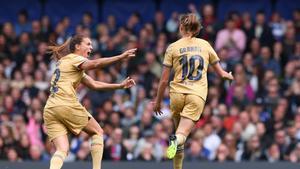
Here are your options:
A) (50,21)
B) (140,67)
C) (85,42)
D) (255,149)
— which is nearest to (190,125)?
(85,42)

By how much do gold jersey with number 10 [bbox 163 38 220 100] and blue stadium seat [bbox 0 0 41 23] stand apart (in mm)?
10754

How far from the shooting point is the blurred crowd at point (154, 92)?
62.1 feet

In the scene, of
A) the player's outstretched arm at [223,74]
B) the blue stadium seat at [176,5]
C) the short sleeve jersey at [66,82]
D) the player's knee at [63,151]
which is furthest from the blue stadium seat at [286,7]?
the player's knee at [63,151]

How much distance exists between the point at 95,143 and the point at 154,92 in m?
6.87

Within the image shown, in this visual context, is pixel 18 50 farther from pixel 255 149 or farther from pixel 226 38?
pixel 255 149

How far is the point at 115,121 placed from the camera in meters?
19.7

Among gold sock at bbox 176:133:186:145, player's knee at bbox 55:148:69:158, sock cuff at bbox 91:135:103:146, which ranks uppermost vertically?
gold sock at bbox 176:133:186:145

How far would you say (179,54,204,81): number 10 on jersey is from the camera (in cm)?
1352

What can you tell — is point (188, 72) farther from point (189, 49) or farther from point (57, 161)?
point (57, 161)

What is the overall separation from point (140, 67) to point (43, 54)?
195 centimetres

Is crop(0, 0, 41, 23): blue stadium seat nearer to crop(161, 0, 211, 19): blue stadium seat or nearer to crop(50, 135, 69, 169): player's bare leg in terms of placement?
crop(161, 0, 211, 19): blue stadium seat

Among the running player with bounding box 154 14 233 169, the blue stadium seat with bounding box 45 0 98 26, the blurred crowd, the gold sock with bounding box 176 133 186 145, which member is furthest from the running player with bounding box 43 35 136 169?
the blue stadium seat with bounding box 45 0 98 26

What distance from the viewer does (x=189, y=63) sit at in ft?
44.3

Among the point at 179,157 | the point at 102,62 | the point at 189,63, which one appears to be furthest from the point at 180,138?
the point at 102,62
